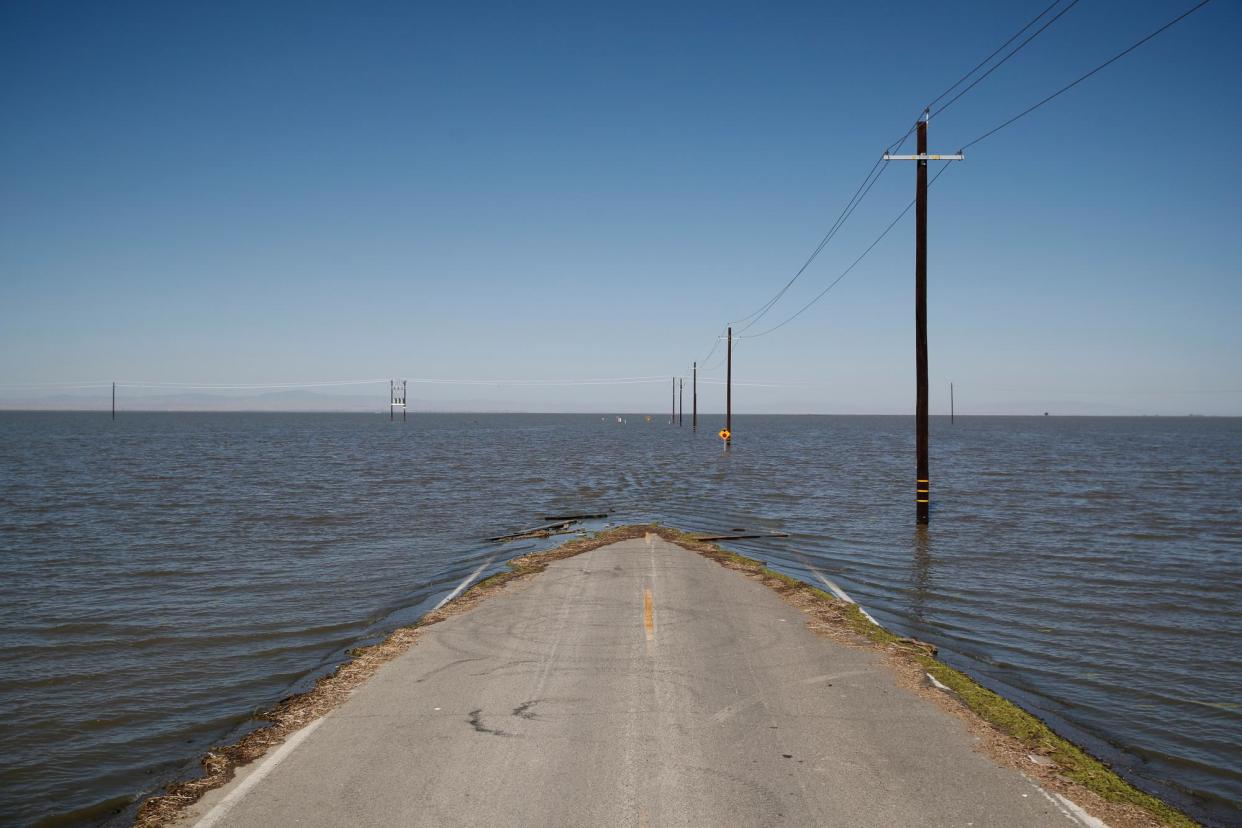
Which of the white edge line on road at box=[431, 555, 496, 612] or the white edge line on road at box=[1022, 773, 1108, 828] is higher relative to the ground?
the white edge line on road at box=[1022, 773, 1108, 828]

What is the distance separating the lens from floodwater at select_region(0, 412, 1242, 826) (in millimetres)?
8633

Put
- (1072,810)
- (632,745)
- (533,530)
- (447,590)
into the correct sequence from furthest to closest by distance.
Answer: (533,530), (447,590), (632,745), (1072,810)

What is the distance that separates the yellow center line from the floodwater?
4.06 meters

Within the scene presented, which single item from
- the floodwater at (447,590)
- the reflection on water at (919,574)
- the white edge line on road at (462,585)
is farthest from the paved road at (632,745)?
the reflection on water at (919,574)

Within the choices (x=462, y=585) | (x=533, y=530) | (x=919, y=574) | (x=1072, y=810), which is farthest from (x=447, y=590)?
(x=1072, y=810)

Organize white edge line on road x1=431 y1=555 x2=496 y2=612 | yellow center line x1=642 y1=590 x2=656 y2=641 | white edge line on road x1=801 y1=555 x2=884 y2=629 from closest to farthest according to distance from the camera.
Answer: yellow center line x1=642 y1=590 x2=656 y2=641 < white edge line on road x1=801 y1=555 x2=884 y2=629 < white edge line on road x1=431 y1=555 x2=496 y2=612

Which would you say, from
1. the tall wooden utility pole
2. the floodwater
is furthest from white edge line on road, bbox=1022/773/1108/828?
the tall wooden utility pole

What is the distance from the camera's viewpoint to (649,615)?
39.8ft

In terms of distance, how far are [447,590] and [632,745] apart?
29.8 ft

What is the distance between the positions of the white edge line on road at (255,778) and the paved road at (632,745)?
0.02 meters

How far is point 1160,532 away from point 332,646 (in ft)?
76.9

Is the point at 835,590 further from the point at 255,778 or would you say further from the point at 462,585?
the point at 255,778

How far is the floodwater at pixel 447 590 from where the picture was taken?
863 cm

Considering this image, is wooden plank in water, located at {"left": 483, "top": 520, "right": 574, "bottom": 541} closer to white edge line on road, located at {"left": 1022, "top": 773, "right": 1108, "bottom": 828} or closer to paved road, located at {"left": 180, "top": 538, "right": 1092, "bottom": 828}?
paved road, located at {"left": 180, "top": 538, "right": 1092, "bottom": 828}
